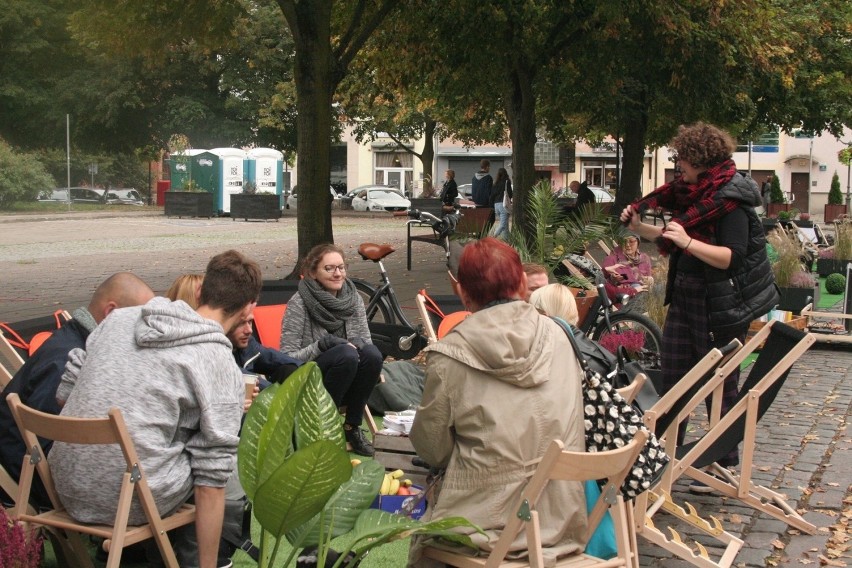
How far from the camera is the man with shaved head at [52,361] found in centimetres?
412

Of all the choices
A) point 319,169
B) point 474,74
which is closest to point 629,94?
point 474,74

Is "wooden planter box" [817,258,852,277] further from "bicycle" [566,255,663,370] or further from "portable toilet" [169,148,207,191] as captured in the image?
"portable toilet" [169,148,207,191]

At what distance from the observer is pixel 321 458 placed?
2840mm

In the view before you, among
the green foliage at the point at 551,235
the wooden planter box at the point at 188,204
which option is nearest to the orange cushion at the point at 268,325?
the green foliage at the point at 551,235

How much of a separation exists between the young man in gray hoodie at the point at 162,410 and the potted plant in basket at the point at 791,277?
1008 cm

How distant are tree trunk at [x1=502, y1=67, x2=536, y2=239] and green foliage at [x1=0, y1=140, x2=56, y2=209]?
1380 inches

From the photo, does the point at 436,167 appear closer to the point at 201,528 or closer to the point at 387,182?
the point at 387,182

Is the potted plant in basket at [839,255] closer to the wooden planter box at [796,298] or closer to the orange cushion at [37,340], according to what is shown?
the wooden planter box at [796,298]

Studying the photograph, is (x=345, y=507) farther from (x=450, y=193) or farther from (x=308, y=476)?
(x=450, y=193)

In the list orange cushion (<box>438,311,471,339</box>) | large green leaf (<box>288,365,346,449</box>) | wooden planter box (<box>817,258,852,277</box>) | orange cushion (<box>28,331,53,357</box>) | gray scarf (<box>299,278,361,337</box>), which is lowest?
wooden planter box (<box>817,258,852,277</box>)

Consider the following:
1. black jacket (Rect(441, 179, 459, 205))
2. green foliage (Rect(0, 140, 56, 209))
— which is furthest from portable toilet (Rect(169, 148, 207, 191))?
black jacket (Rect(441, 179, 459, 205))

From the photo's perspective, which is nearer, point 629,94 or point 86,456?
point 86,456

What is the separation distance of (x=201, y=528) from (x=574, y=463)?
1278 millimetres

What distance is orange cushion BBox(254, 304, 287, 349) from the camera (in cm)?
718
